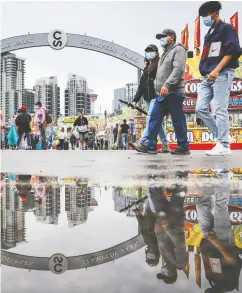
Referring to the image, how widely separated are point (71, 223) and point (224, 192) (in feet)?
2.96

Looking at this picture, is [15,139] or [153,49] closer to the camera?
[153,49]

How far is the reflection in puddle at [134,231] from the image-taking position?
0.89 meters

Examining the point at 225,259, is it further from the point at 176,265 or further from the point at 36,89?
the point at 36,89

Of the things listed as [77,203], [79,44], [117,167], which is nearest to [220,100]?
[117,167]

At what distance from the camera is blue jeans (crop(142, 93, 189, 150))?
6.06m

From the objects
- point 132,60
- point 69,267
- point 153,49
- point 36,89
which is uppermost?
point 36,89

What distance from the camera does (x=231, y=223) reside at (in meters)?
1.36

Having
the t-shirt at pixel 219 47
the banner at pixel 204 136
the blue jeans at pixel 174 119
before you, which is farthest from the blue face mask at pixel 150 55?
the banner at pixel 204 136

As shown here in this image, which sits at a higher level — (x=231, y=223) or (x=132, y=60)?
(x=132, y=60)

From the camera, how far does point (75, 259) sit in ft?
3.16

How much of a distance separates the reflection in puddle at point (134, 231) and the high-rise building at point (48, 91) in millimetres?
95983

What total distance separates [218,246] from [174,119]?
16.7 feet

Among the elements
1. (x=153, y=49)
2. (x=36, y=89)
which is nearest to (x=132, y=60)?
(x=153, y=49)

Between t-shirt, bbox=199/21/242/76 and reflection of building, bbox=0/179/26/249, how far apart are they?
4123 mm
